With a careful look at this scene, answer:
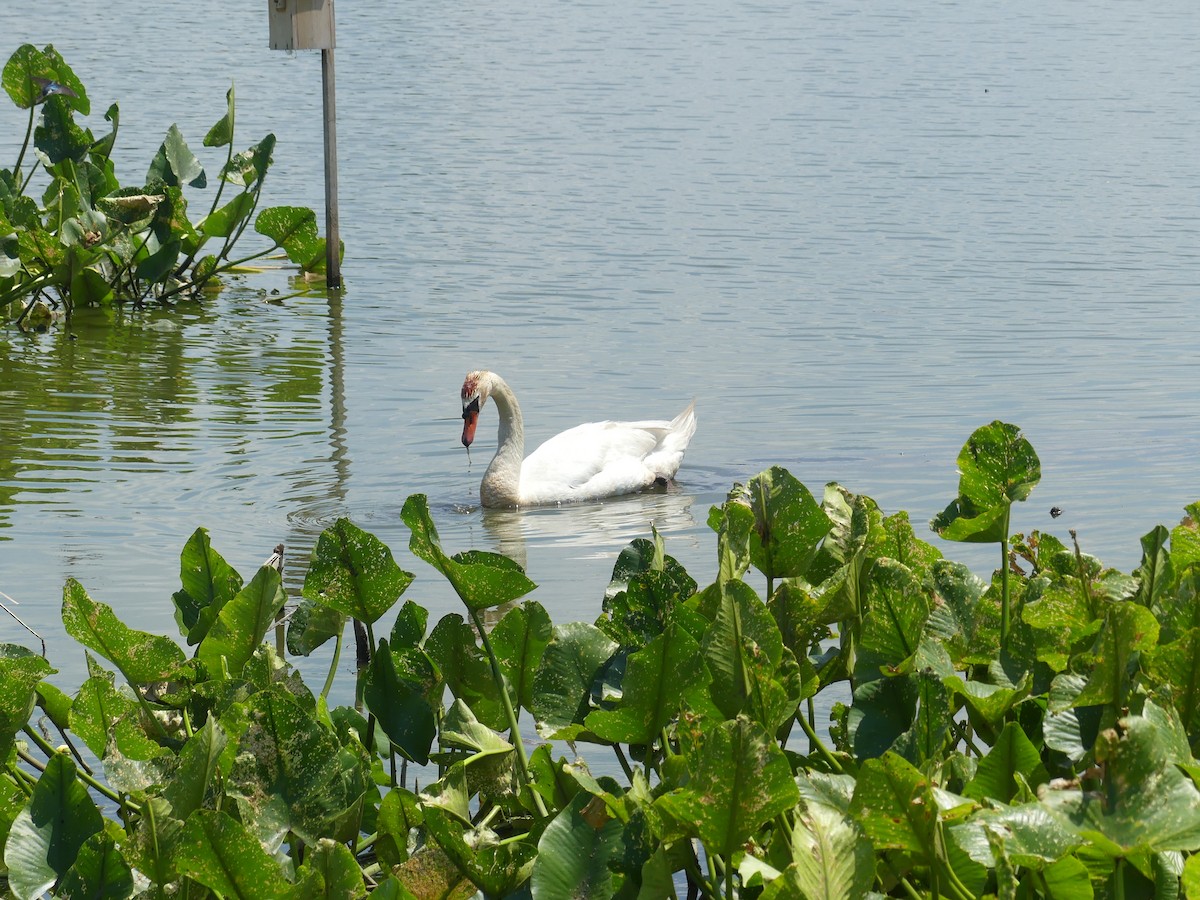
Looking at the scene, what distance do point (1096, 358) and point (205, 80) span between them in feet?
50.7

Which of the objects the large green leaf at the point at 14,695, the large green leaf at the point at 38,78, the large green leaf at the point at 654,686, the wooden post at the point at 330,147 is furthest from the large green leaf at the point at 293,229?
the large green leaf at the point at 654,686

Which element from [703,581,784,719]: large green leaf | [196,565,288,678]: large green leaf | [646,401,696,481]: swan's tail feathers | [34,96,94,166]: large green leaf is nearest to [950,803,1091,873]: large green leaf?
[703,581,784,719]: large green leaf

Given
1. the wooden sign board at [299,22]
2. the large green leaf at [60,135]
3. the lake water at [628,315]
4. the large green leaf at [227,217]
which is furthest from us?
the wooden sign board at [299,22]

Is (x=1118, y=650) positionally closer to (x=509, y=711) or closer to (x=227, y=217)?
(x=509, y=711)

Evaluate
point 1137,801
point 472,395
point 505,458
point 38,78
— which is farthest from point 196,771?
point 38,78

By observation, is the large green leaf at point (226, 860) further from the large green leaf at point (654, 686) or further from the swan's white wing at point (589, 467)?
the swan's white wing at point (589, 467)

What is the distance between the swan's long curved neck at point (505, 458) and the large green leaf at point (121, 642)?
531 cm

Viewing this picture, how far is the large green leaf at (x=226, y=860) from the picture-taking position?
1992mm

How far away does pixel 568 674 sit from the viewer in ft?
8.38

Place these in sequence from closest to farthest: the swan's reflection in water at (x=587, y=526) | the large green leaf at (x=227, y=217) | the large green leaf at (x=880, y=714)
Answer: the large green leaf at (x=880, y=714) < the swan's reflection in water at (x=587, y=526) < the large green leaf at (x=227, y=217)

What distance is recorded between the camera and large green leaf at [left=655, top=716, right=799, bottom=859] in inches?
73.0

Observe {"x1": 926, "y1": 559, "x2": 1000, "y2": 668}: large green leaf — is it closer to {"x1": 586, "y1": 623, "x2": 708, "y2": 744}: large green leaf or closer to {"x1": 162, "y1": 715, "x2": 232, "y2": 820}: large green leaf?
{"x1": 586, "y1": 623, "x2": 708, "y2": 744}: large green leaf

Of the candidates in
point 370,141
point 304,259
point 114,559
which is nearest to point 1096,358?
point 304,259

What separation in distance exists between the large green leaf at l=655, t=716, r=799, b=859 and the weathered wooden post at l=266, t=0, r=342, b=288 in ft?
32.6
